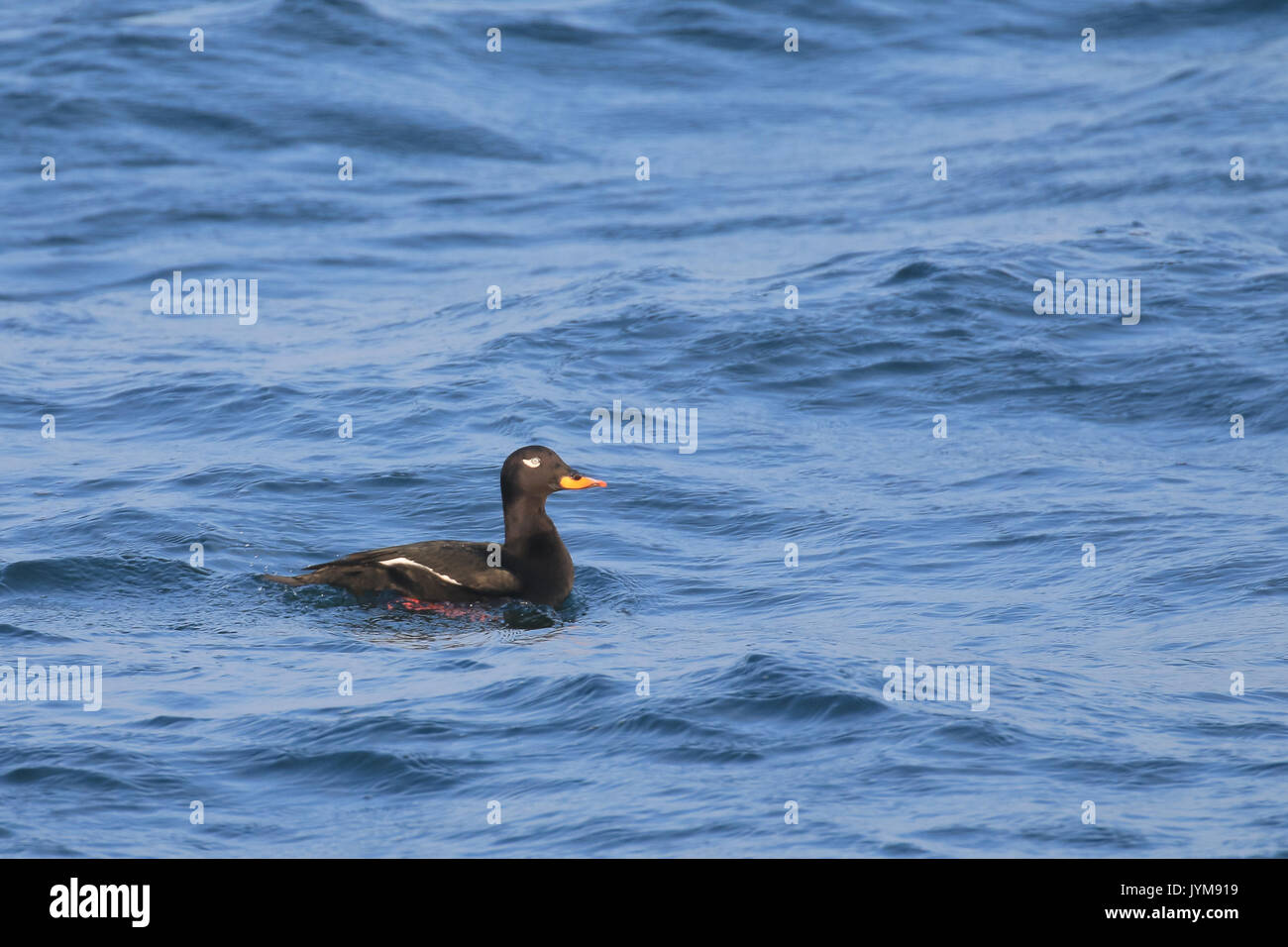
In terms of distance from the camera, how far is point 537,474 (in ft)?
36.5

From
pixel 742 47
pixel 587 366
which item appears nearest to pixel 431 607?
pixel 587 366

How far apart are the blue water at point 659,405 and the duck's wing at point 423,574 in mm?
185

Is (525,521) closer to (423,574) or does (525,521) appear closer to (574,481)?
(574,481)

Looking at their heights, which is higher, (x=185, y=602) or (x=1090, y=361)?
(x=1090, y=361)

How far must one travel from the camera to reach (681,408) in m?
15.3

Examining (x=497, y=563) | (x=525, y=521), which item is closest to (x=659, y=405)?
(x=525, y=521)

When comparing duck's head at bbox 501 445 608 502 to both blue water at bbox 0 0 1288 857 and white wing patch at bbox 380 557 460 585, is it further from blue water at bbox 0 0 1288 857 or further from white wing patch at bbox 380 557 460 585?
white wing patch at bbox 380 557 460 585

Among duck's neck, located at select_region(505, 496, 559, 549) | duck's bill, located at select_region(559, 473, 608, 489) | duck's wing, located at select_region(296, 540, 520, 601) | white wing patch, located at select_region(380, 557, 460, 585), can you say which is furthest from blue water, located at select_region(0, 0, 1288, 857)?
duck's bill, located at select_region(559, 473, 608, 489)

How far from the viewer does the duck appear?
34.6ft

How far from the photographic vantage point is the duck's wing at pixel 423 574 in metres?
10.5

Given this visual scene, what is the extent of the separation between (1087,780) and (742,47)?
69.3 ft

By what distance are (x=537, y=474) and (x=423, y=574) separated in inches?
42.1

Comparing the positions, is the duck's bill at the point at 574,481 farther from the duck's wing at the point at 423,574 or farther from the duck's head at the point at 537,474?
the duck's wing at the point at 423,574

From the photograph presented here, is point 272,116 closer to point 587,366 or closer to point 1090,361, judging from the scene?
point 587,366
